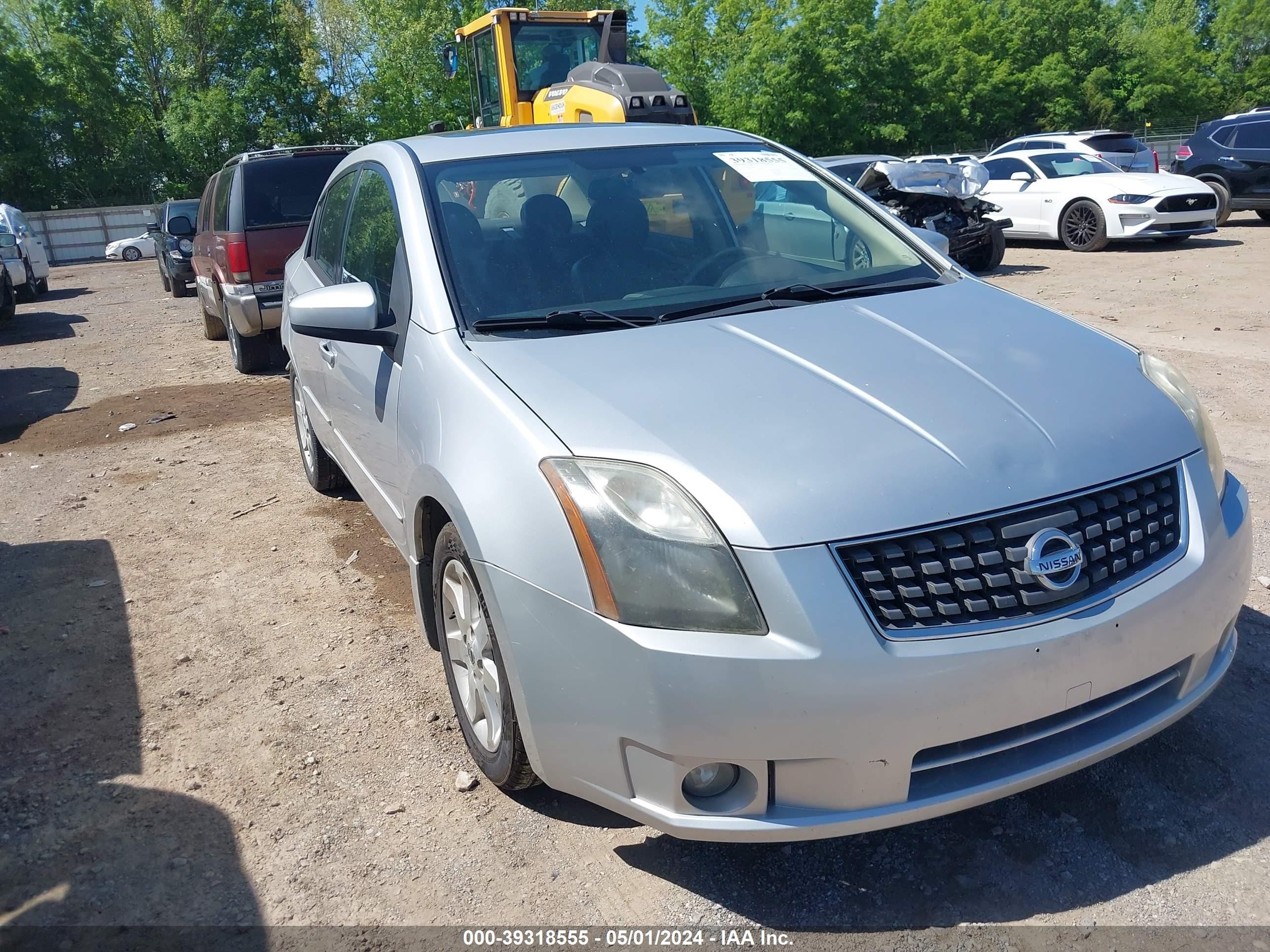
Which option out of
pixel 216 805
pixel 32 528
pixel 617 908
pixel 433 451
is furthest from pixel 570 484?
pixel 32 528

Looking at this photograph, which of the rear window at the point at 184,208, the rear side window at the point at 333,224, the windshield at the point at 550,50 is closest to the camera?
the rear side window at the point at 333,224

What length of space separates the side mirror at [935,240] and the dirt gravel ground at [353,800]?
173 cm

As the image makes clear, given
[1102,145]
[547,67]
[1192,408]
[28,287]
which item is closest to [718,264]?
[1192,408]

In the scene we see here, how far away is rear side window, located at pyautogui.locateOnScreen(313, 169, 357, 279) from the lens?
4.40 metres

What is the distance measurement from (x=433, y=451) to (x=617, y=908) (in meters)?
1.29

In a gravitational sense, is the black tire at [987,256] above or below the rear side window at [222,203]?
below

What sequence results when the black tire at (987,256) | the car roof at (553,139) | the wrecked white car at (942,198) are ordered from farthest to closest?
the black tire at (987,256) → the wrecked white car at (942,198) → the car roof at (553,139)

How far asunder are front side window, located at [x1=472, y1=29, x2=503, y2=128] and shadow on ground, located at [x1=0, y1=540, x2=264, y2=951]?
1056 cm

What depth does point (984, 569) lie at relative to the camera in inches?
85.6

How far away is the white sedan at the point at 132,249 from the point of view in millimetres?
31734

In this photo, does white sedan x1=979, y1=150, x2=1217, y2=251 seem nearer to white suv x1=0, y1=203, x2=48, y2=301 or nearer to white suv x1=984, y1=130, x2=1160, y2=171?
white suv x1=984, y1=130, x2=1160, y2=171

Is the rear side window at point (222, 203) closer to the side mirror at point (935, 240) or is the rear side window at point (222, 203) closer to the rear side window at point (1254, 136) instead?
the side mirror at point (935, 240)

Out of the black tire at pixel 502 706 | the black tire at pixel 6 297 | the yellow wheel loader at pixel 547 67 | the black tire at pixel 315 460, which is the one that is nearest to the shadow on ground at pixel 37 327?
the black tire at pixel 6 297

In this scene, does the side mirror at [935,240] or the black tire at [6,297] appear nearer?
the side mirror at [935,240]
